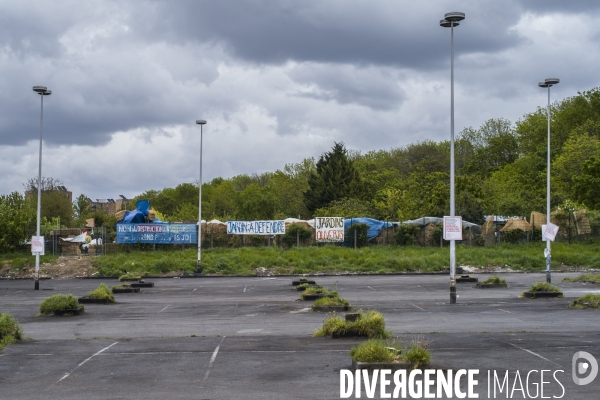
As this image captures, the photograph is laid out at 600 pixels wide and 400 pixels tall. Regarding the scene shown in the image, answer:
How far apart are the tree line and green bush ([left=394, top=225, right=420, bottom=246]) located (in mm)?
8616

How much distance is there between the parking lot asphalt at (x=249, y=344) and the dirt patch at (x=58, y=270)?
17.0m

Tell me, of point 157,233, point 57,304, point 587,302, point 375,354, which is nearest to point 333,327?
point 375,354

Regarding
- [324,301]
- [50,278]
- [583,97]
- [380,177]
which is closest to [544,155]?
[583,97]

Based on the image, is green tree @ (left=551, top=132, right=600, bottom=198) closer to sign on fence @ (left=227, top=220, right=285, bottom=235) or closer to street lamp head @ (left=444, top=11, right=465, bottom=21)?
sign on fence @ (left=227, top=220, right=285, bottom=235)

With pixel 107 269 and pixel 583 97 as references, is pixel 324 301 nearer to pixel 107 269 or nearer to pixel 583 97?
pixel 107 269

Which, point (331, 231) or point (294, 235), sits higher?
point (331, 231)

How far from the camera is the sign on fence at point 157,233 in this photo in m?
51.5

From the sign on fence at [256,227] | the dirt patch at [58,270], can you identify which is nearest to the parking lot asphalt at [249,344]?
the dirt patch at [58,270]

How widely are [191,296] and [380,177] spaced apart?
6584cm

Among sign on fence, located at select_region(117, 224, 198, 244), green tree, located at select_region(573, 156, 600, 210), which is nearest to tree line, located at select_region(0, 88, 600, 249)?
green tree, located at select_region(573, 156, 600, 210)

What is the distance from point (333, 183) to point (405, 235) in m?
31.0

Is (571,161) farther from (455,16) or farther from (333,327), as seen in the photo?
(333,327)

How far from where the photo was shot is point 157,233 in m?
51.5

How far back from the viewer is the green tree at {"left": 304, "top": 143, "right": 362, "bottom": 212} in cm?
8338
